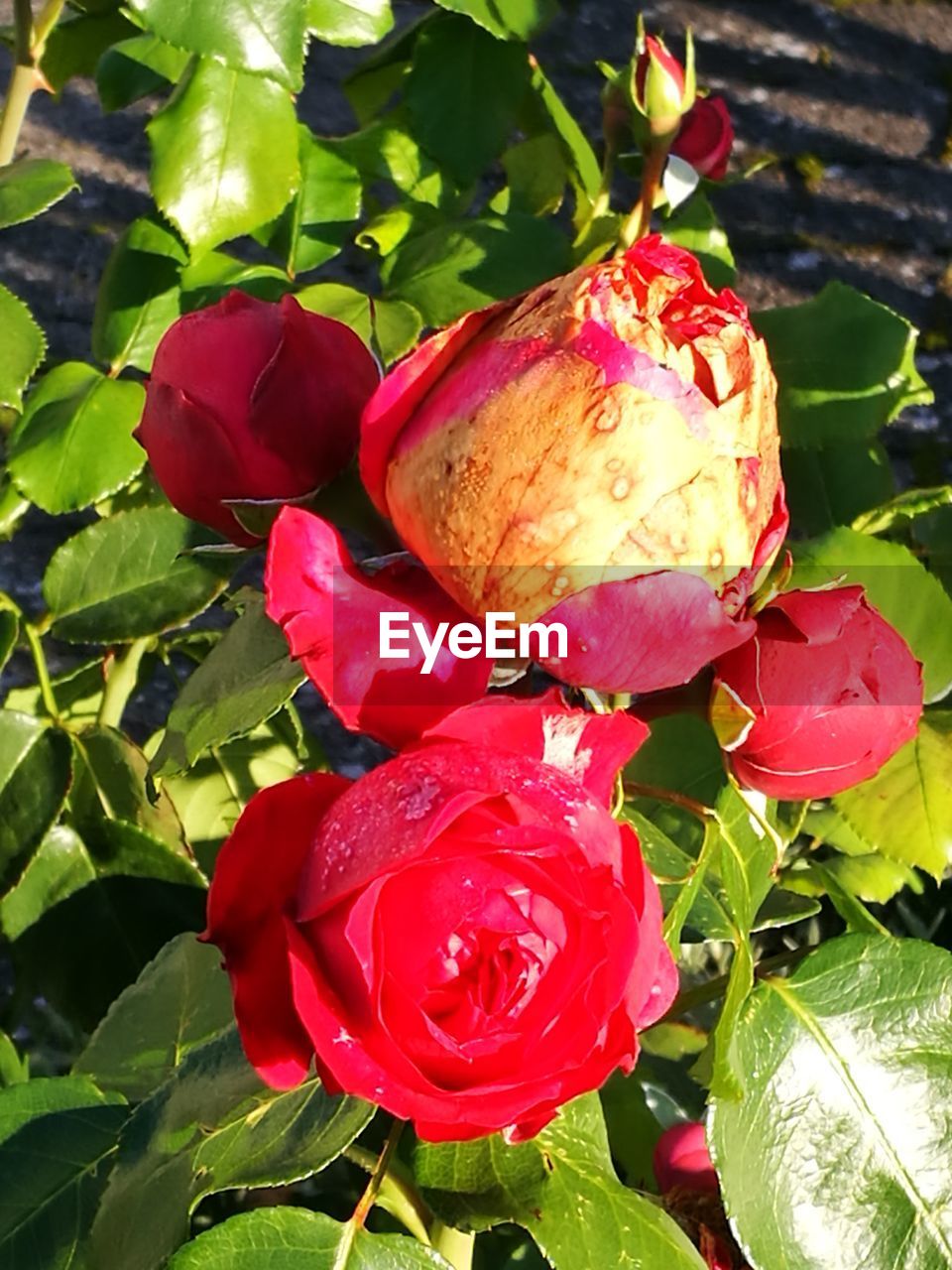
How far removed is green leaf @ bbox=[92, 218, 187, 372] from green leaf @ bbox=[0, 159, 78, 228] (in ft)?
0.19

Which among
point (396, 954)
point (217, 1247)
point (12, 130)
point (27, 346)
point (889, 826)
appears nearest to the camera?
point (396, 954)

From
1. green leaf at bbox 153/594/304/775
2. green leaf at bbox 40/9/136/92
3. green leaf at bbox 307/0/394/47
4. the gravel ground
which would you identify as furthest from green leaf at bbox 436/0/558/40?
the gravel ground

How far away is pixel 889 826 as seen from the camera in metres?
0.59

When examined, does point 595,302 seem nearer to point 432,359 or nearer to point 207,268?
point 432,359

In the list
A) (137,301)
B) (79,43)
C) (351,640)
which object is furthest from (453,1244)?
(79,43)

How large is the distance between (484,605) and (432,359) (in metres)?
0.06

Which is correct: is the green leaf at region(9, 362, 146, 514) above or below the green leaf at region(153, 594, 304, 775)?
below

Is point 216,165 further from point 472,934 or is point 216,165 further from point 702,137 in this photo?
point 472,934

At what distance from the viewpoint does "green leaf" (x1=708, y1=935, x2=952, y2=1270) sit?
1.52 feet

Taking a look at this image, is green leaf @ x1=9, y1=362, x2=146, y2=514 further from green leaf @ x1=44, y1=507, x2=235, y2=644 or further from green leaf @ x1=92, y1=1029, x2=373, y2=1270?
green leaf @ x1=92, y1=1029, x2=373, y2=1270

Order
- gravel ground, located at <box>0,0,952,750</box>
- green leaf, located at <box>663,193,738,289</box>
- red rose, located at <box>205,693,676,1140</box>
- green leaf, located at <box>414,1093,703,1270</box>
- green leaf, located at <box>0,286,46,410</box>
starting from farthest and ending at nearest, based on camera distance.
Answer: gravel ground, located at <box>0,0,952,750</box> → green leaf, located at <box>663,193,738,289</box> → green leaf, located at <box>0,286,46,410</box> → green leaf, located at <box>414,1093,703,1270</box> → red rose, located at <box>205,693,676,1140</box>

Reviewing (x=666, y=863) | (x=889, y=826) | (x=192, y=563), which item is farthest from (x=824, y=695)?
(x=192, y=563)

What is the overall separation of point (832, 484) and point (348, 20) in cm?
34

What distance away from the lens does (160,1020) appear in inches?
25.7
